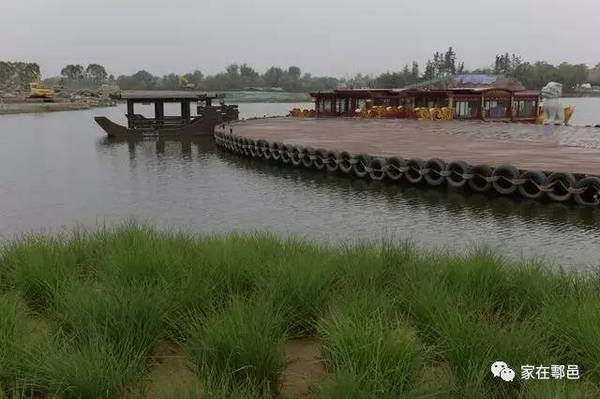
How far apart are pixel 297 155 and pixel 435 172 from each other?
24.8ft

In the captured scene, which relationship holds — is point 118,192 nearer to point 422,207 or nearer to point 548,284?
point 422,207

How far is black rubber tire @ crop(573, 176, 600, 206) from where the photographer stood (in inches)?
624

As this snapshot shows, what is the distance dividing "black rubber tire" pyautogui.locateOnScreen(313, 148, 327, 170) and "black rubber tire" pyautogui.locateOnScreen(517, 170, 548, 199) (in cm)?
855

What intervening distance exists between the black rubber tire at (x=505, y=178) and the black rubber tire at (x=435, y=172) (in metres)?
1.79

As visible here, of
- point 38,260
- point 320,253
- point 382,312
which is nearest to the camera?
Answer: point 382,312

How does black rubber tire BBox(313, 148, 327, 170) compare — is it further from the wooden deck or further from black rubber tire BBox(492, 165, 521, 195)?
black rubber tire BBox(492, 165, 521, 195)

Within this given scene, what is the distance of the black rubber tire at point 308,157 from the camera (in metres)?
24.4

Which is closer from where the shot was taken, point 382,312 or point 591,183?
point 382,312

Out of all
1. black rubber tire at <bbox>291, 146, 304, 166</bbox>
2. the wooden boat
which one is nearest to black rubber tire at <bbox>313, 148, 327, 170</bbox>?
black rubber tire at <bbox>291, 146, 304, 166</bbox>

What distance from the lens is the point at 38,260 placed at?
6.87m

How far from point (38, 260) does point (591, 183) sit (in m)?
14.1

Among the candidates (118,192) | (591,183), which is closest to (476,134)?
(591,183)

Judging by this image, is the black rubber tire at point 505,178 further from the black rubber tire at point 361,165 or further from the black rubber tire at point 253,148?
the black rubber tire at point 253,148

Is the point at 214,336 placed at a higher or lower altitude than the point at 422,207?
higher
